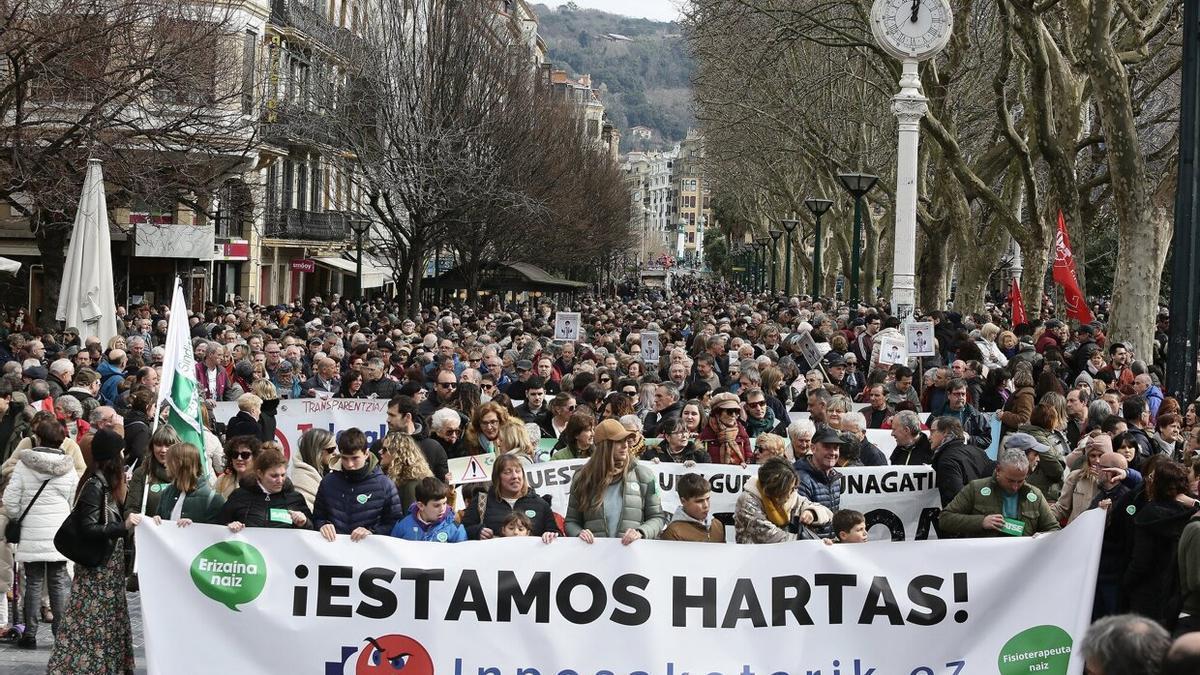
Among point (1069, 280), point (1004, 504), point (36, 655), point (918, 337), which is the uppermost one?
point (1069, 280)

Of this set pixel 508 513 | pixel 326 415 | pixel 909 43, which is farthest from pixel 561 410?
pixel 909 43

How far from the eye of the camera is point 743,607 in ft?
24.4

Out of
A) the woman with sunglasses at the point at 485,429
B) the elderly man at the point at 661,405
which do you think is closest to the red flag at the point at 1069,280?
the elderly man at the point at 661,405

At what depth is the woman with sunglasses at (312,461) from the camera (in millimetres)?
9812

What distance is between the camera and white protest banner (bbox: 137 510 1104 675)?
24.3 feet

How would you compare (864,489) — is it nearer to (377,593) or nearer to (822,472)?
(822,472)

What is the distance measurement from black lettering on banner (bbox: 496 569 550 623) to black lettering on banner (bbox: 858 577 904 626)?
1337 millimetres

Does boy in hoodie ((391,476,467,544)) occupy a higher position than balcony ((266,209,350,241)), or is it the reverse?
balcony ((266,209,350,241))

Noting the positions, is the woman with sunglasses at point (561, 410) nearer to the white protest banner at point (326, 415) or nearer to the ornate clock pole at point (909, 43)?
the white protest banner at point (326, 415)

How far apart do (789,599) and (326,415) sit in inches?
298

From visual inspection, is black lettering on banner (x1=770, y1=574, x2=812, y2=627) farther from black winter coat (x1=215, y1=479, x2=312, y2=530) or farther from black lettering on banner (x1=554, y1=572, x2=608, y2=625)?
black winter coat (x1=215, y1=479, x2=312, y2=530)

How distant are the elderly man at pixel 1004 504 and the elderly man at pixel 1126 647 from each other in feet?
14.3

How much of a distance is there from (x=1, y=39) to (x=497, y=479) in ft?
48.4

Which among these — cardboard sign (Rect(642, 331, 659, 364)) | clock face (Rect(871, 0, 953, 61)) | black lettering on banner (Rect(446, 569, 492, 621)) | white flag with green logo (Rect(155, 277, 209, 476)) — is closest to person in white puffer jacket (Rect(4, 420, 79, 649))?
white flag with green logo (Rect(155, 277, 209, 476))
